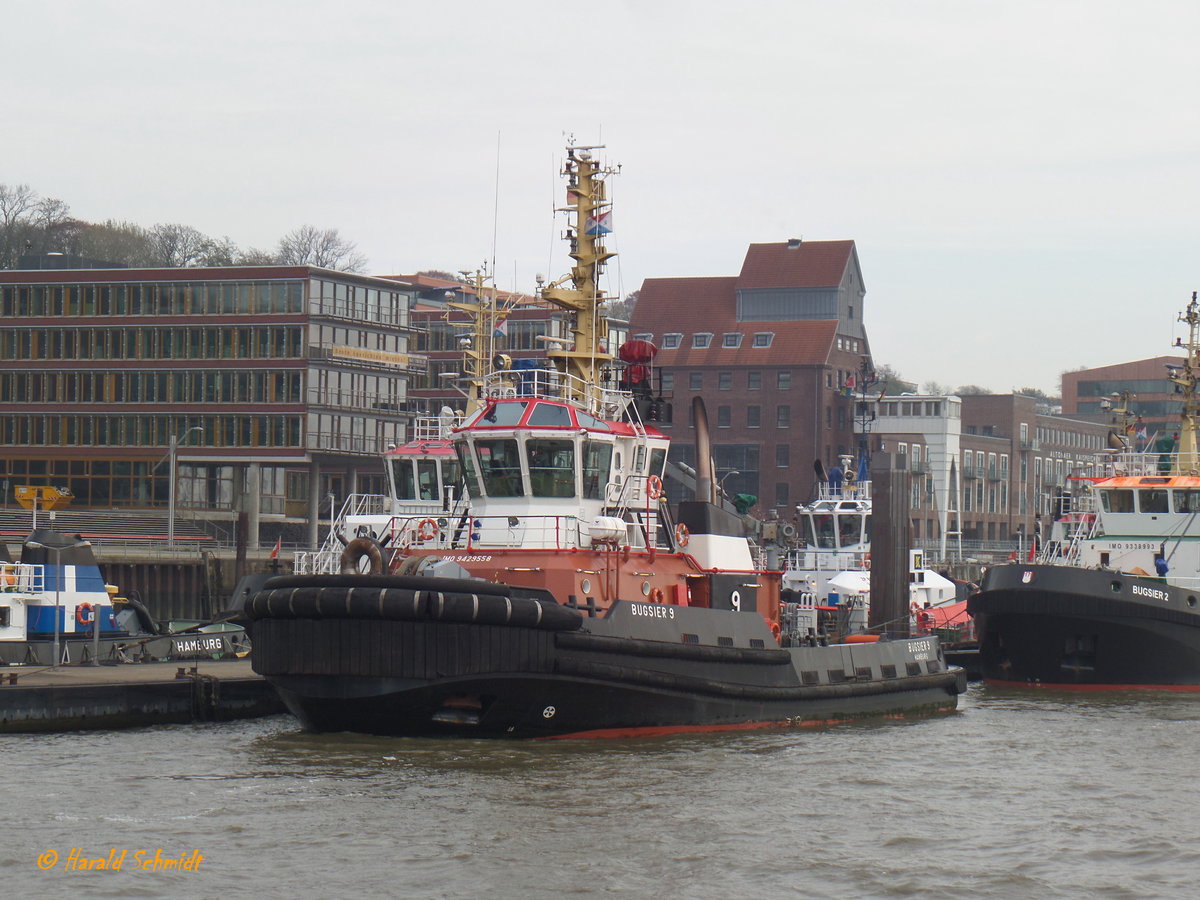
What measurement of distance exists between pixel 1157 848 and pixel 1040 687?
16188mm

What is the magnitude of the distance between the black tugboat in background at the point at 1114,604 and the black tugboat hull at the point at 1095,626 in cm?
2

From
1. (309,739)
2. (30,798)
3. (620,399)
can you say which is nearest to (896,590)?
(620,399)

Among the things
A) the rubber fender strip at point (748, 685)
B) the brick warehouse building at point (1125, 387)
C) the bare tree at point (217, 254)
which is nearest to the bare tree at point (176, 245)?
the bare tree at point (217, 254)

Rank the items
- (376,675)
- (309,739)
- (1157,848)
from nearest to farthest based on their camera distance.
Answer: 1. (1157,848)
2. (376,675)
3. (309,739)

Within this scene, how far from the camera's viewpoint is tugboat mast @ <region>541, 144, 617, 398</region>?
2545 cm

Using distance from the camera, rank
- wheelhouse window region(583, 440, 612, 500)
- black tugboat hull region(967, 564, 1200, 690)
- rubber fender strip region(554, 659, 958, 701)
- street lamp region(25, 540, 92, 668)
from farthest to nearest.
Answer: black tugboat hull region(967, 564, 1200, 690) → street lamp region(25, 540, 92, 668) → wheelhouse window region(583, 440, 612, 500) → rubber fender strip region(554, 659, 958, 701)

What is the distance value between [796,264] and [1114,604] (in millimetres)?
60641

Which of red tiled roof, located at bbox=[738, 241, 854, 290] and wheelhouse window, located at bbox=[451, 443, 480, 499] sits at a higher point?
red tiled roof, located at bbox=[738, 241, 854, 290]

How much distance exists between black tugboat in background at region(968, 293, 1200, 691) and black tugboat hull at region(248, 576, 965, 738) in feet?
35.3

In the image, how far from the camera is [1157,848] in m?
16.5

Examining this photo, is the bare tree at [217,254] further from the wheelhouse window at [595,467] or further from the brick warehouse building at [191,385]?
the wheelhouse window at [595,467]

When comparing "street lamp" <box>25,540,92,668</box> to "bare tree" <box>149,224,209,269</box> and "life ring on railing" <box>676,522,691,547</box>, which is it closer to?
"life ring on railing" <box>676,522,691,547</box>

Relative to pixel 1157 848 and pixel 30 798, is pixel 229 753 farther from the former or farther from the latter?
pixel 1157 848

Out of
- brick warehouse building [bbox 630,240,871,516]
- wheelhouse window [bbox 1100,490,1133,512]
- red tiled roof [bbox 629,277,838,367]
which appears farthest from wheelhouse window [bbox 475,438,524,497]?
red tiled roof [bbox 629,277,838,367]
